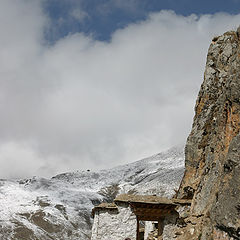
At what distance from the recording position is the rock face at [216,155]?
48.4ft

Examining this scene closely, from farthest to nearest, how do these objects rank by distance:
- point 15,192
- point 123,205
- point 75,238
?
point 15,192 < point 75,238 < point 123,205

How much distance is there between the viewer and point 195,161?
2700cm

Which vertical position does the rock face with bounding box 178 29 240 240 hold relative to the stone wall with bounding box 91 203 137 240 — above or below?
above

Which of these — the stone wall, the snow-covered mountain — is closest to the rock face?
the stone wall

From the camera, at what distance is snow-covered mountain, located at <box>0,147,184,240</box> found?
129750mm

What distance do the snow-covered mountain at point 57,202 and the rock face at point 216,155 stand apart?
97267 mm

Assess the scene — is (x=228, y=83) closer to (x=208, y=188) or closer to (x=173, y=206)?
(x=208, y=188)

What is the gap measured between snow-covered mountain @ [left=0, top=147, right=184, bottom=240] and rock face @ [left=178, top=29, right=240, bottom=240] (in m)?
97.3

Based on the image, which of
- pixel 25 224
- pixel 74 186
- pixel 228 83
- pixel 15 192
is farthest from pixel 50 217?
pixel 228 83

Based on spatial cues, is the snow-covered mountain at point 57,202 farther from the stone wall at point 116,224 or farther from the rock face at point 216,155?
the stone wall at point 116,224

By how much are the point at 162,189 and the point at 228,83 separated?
390 ft

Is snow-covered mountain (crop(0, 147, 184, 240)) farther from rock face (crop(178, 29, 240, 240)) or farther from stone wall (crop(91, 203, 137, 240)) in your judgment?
stone wall (crop(91, 203, 137, 240))

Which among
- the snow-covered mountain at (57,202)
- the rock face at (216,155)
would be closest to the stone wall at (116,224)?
the rock face at (216,155)

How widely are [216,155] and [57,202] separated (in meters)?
154
